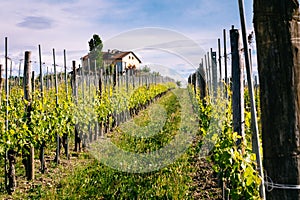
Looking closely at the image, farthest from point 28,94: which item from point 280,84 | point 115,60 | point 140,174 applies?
point 115,60

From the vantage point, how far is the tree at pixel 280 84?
6.00ft

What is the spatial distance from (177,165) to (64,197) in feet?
8.29

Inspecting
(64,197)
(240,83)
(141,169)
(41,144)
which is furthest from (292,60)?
(41,144)

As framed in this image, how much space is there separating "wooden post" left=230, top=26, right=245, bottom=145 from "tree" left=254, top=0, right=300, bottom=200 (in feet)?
8.74

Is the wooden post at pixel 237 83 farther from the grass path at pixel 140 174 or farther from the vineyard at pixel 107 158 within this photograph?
the grass path at pixel 140 174

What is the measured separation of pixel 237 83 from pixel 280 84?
9.24ft

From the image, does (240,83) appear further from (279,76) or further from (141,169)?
(141,169)

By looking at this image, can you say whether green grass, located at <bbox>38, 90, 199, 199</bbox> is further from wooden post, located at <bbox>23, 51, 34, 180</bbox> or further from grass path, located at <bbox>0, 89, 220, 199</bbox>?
wooden post, located at <bbox>23, 51, 34, 180</bbox>

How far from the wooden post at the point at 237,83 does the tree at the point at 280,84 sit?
105 inches

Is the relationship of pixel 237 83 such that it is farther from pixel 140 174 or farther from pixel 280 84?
pixel 140 174

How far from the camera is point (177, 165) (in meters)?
7.68

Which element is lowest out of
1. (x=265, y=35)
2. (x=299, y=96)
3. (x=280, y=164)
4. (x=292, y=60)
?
(x=280, y=164)

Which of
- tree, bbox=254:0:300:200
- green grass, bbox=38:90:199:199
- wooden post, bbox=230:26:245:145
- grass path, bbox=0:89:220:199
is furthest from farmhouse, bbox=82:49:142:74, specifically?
tree, bbox=254:0:300:200

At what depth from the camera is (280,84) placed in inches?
72.1
